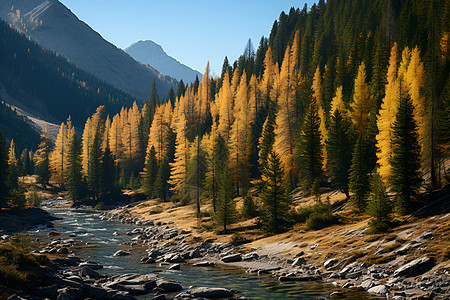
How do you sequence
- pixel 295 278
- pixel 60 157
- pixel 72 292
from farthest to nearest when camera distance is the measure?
pixel 60 157 → pixel 295 278 → pixel 72 292

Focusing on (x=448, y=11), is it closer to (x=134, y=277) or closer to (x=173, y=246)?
(x=173, y=246)

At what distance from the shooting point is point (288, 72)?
82.7m

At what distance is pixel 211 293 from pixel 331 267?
10.8m

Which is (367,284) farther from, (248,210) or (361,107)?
(361,107)

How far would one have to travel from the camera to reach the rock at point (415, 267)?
23359 mm

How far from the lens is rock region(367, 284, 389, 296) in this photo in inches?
875

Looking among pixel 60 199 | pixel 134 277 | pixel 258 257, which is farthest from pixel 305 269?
pixel 60 199

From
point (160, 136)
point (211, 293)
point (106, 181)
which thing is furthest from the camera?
point (160, 136)

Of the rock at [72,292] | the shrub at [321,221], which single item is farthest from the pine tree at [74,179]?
the rock at [72,292]

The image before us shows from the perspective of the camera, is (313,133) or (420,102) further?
(313,133)

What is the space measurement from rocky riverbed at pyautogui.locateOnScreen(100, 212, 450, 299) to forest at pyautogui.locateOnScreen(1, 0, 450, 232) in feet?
18.3

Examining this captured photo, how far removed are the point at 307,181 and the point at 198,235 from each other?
16.0 metres

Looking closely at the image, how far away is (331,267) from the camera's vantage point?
28.2 metres

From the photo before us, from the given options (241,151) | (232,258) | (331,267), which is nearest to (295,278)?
(331,267)
